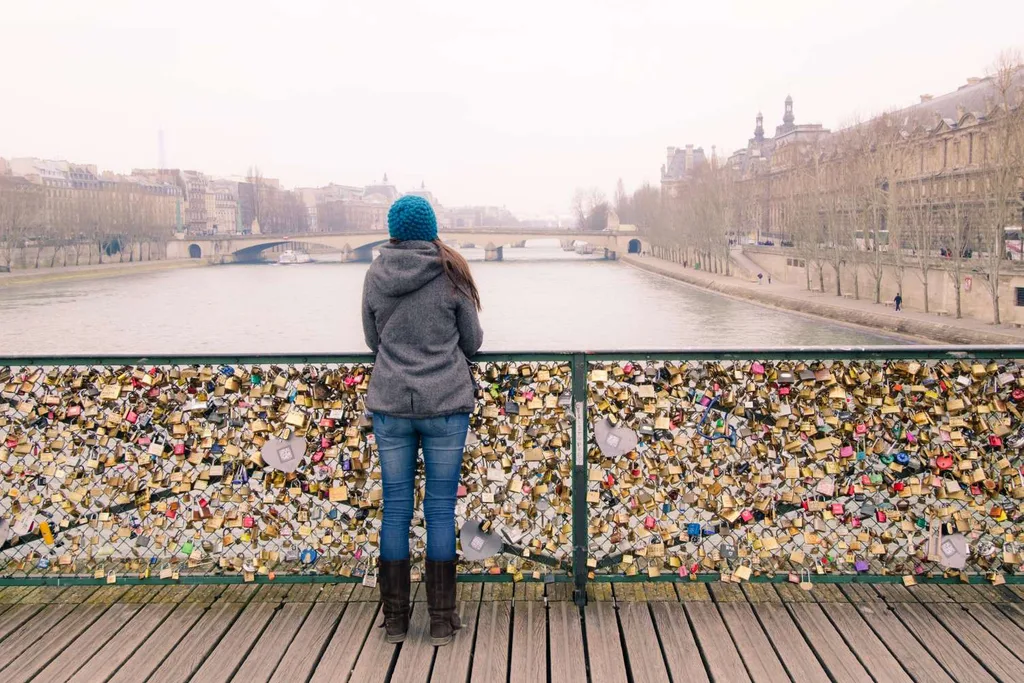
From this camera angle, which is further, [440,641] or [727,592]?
[727,592]

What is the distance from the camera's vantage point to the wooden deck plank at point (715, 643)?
266cm

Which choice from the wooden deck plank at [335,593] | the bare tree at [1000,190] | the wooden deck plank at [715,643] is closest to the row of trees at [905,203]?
the bare tree at [1000,190]

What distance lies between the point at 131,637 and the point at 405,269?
151 centimetres

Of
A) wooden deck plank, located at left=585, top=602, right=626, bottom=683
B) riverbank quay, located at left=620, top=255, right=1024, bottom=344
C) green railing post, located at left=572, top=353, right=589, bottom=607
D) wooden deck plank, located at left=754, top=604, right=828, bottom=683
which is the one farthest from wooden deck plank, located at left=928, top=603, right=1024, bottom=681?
riverbank quay, located at left=620, top=255, right=1024, bottom=344

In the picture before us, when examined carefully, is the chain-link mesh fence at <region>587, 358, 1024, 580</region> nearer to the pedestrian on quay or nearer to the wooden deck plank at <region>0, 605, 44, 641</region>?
the pedestrian on quay

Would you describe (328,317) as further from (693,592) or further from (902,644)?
(902,644)

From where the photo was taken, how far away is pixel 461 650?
2.82m

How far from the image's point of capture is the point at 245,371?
3.20m

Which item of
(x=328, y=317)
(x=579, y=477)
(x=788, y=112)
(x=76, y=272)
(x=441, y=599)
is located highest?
(x=788, y=112)

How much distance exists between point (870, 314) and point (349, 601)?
97.3 ft

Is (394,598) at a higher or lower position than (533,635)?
higher

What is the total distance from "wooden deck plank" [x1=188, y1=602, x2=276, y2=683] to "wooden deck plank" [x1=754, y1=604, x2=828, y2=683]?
166 cm

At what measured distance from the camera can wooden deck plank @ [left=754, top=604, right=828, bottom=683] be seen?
264 cm

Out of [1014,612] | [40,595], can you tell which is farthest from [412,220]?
[1014,612]
